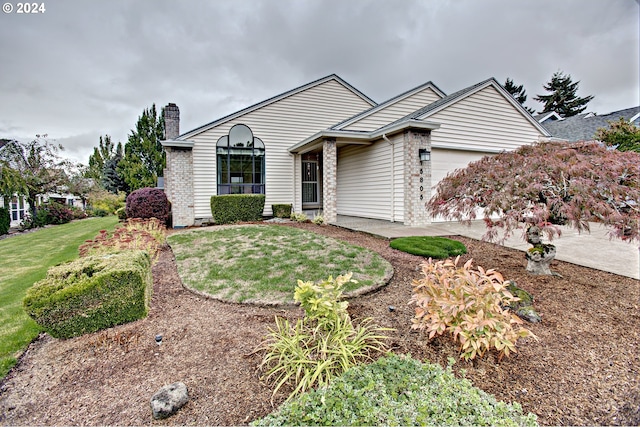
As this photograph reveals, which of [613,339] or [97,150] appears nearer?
[613,339]

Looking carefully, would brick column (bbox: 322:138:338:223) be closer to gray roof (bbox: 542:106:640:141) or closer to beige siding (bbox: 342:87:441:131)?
beige siding (bbox: 342:87:441:131)

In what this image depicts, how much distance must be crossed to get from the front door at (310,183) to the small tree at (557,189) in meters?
9.06

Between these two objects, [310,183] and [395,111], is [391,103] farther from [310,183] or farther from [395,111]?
[310,183]

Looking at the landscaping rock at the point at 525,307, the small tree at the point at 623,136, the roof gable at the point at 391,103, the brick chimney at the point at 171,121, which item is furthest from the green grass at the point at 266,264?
the small tree at the point at 623,136

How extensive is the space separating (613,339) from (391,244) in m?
3.67

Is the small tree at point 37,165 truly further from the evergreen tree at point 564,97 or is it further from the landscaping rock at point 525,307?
the evergreen tree at point 564,97

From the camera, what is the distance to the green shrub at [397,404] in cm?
164

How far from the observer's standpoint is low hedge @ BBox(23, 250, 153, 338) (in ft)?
8.72

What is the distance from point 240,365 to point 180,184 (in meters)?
9.94

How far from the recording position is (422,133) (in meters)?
8.70

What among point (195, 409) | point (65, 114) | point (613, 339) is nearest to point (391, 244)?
point (613, 339)

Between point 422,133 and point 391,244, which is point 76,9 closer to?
point 391,244

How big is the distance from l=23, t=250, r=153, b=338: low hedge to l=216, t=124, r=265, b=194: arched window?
860cm

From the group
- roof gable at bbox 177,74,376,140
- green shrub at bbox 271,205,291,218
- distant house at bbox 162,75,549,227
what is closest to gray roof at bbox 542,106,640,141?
distant house at bbox 162,75,549,227
